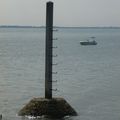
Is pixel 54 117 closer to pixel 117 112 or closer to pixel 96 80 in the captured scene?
pixel 117 112

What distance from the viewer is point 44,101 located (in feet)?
105

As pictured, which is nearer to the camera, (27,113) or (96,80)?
(27,113)

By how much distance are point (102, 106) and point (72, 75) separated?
25.6 m

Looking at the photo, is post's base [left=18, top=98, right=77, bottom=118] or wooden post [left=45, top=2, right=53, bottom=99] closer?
post's base [left=18, top=98, right=77, bottom=118]

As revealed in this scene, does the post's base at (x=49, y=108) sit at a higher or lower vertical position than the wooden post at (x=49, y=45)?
lower

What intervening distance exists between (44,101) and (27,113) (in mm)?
1254

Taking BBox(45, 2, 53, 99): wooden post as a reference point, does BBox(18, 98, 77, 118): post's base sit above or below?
below

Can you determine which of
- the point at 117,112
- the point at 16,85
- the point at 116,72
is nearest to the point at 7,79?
the point at 16,85

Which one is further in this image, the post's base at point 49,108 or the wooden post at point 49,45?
the wooden post at point 49,45

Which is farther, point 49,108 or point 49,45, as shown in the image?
point 49,45

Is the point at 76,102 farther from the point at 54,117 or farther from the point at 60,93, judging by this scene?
the point at 54,117

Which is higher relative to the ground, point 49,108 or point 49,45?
point 49,45

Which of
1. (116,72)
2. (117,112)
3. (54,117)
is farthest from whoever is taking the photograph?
(116,72)

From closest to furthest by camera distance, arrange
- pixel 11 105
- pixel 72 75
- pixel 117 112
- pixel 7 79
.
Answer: pixel 117 112 → pixel 11 105 → pixel 7 79 → pixel 72 75
